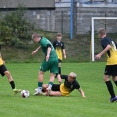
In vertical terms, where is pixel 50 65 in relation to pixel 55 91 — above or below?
above

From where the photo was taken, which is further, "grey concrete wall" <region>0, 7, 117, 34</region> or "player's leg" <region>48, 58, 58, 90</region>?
"grey concrete wall" <region>0, 7, 117, 34</region>

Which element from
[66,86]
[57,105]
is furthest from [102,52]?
[66,86]

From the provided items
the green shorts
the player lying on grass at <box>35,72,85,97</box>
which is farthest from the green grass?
the green shorts

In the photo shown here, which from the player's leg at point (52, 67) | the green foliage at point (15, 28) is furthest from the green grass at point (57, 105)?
the green foliage at point (15, 28)

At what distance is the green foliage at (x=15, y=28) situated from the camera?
34.7 metres

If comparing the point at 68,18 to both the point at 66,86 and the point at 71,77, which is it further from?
the point at 71,77

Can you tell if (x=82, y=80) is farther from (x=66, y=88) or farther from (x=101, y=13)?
(x=101, y=13)

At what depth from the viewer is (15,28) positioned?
35.6 m

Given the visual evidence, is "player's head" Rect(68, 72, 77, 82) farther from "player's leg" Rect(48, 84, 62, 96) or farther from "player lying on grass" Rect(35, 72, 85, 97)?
"player's leg" Rect(48, 84, 62, 96)

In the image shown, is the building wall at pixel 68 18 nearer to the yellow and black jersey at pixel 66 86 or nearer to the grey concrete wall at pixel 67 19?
the grey concrete wall at pixel 67 19

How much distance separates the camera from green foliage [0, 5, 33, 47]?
1367 inches

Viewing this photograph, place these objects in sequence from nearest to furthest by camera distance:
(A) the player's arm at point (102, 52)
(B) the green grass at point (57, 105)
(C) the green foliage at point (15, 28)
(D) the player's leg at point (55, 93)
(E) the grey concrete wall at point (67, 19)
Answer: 1. (B) the green grass at point (57, 105)
2. (A) the player's arm at point (102, 52)
3. (D) the player's leg at point (55, 93)
4. (C) the green foliage at point (15, 28)
5. (E) the grey concrete wall at point (67, 19)

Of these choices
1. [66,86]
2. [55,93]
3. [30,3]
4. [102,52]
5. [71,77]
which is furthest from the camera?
[30,3]

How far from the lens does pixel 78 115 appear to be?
10.7 meters
